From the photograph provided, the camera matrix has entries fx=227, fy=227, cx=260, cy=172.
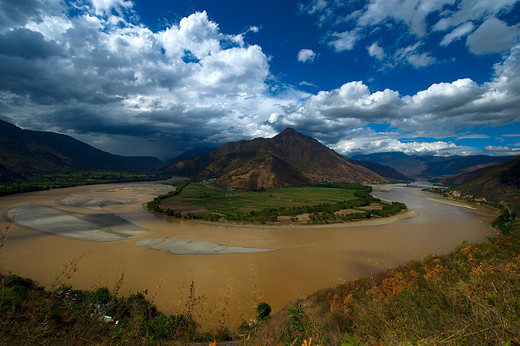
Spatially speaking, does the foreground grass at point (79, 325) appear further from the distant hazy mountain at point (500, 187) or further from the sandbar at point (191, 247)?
the distant hazy mountain at point (500, 187)

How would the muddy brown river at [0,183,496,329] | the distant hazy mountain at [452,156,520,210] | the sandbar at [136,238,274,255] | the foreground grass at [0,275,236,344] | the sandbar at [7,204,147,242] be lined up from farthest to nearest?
1. the distant hazy mountain at [452,156,520,210]
2. the sandbar at [7,204,147,242]
3. the sandbar at [136,238,274,255]
4. the muddy brown river at [0,183,496,329]
5. the foreground grass at [0,275,236,344]

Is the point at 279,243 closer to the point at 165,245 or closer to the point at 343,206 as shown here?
the point at 165,245

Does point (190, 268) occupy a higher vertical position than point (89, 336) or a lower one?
lower

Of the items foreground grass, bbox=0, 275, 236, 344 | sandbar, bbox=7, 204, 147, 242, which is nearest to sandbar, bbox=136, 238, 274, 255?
sandbar, bbox=7, 204, 147, 242

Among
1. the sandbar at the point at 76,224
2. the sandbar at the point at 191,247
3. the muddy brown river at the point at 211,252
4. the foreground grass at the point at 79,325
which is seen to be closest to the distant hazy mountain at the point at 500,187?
the muddy brown river at the point at 211,252

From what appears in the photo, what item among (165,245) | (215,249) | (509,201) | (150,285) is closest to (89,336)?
(150,285)

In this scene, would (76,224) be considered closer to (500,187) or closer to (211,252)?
(211,252)

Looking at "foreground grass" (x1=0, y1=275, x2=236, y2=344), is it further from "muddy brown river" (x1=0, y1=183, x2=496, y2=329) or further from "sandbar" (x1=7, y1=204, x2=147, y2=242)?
"sandbar" (x1=7, y1=204, x2=147, y2=242)
